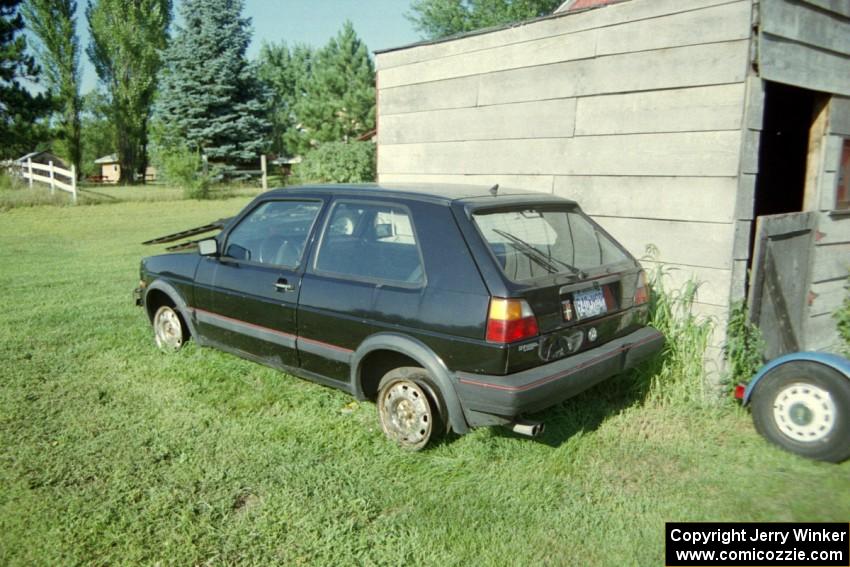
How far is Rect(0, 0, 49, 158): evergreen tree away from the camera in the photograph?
2925 cm

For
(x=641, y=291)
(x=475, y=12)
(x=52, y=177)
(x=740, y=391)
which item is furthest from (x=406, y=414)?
(x=475, y=12)

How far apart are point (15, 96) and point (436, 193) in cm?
3405

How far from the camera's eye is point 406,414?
3.92 meters

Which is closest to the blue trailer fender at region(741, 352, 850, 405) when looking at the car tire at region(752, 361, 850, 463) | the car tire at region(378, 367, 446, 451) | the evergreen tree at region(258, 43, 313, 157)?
the car tire at region(752, 361, 850, 463)

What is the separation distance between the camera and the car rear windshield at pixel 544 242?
3.71 meters

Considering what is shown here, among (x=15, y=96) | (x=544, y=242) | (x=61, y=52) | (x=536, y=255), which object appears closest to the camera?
(x=536, y=255)

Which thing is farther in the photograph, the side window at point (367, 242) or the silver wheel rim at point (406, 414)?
the side window at point (367, 242)

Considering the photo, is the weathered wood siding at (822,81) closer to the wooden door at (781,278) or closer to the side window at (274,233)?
the wooden door at (781,278)

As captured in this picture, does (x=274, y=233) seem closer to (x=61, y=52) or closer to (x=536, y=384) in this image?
(x=536, y=384)

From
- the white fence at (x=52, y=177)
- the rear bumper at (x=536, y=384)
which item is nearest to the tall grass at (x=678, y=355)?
the rear bumper at (x=536, y=384)

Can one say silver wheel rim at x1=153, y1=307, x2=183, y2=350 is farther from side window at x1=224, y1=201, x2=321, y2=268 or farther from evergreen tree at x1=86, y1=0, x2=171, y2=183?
evergreen tree at x1=86, y1=0, x2=171, y2=183

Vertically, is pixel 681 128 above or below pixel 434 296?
above

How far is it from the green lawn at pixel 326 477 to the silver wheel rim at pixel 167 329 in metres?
0.32

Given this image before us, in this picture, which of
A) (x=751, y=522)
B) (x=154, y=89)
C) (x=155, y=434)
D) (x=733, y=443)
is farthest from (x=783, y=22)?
(x=154, y=89)
